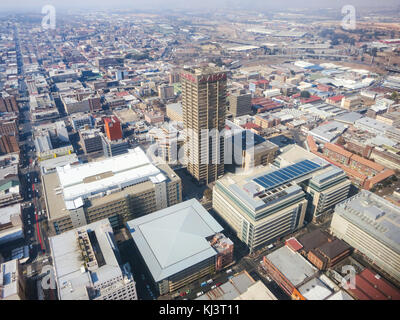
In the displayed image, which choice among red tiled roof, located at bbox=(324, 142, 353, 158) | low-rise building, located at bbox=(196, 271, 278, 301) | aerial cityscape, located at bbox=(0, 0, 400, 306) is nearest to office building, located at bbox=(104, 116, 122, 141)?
aerial cityscape, located at bbox=(0, 0, 400, 306)

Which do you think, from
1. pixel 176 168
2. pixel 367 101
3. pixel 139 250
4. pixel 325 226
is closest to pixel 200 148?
→ pixel 176 168

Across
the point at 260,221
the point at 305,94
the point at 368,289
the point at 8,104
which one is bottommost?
the point at 368,289

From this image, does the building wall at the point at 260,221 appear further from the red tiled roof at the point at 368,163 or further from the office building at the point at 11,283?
the office building at the point at 11,283

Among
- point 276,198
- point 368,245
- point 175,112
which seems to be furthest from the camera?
point 175,112

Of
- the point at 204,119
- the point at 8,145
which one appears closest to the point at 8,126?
the point at 8,145

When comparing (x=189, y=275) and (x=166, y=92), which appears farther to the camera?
(x=166, y=92)

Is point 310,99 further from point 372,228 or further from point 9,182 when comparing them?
point 9,182

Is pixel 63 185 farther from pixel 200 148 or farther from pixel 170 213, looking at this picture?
pixel 200 148
